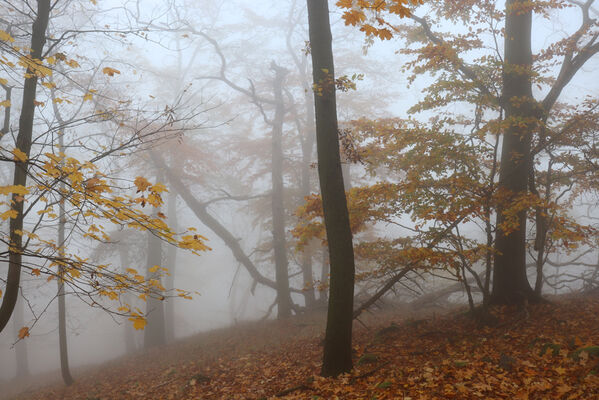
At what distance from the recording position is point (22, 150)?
4633 millimetres

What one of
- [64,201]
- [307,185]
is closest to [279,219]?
[307,185]

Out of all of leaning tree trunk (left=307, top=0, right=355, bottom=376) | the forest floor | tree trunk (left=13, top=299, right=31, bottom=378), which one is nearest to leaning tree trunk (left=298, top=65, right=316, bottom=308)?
Result: the forest floor

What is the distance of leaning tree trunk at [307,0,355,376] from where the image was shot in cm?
537

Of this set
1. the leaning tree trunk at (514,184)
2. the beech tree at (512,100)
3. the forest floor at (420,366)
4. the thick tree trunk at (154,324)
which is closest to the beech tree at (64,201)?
the forest floor at (420,366)

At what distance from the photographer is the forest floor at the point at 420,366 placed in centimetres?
466

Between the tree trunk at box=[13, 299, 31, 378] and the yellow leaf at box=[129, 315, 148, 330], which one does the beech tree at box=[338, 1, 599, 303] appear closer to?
the yellow leaf at box=[129, 315, 148, 330]

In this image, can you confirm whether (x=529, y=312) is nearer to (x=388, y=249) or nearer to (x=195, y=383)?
(x=388, y=249)

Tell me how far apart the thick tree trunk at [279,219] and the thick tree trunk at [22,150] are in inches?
409

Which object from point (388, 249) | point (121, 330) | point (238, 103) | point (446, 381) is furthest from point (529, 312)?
point (121, 330)

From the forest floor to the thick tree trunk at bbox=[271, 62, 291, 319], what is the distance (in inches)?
169

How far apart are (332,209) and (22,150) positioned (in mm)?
4158

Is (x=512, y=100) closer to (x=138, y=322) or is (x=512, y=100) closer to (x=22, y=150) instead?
(x=138, y=322)

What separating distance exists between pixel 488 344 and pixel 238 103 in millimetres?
17314

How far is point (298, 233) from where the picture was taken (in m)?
7.43
